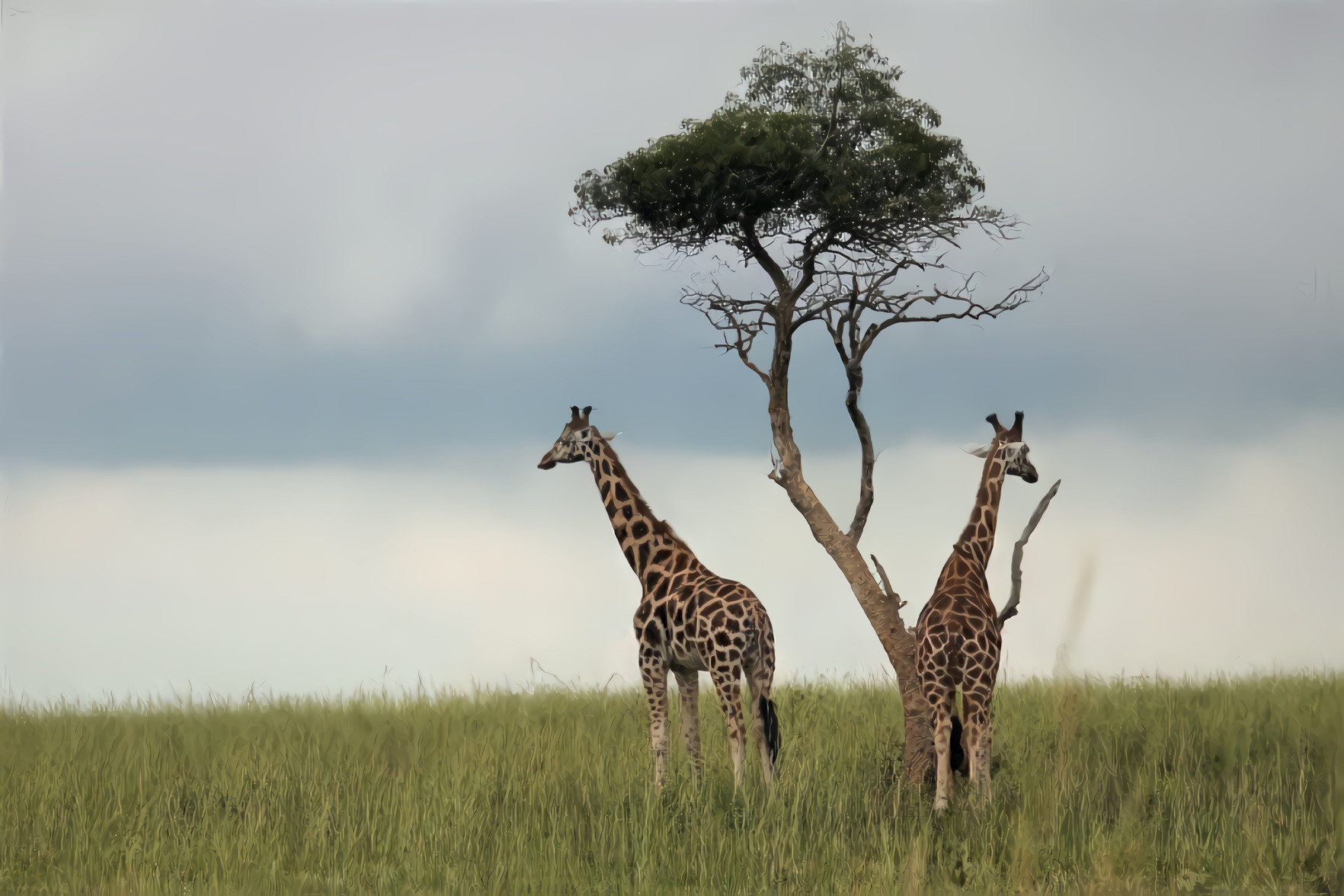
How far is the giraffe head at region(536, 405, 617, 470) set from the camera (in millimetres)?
9375

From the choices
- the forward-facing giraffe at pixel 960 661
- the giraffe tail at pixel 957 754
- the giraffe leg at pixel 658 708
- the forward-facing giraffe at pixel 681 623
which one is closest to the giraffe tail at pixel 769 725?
the forward-facing giraffe at pixel 681 623

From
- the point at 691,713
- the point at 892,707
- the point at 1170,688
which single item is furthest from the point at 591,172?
the point at 1170,688

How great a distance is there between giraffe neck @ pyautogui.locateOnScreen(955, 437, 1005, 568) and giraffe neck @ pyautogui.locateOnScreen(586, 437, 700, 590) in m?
2.27

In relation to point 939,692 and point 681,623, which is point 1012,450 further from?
point 681,623

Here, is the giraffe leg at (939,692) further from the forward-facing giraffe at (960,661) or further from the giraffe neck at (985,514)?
the giraffe neck at (985,514)

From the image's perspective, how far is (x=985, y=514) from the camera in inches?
354

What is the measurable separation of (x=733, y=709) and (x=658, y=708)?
734 mm

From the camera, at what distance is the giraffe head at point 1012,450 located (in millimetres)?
9125

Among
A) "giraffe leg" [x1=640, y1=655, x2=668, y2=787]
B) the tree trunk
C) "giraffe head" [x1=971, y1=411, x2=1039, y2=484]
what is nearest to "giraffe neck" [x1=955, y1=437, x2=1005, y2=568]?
"giraffe head" [x1=971, y1=411, x2=1039, y2=484]

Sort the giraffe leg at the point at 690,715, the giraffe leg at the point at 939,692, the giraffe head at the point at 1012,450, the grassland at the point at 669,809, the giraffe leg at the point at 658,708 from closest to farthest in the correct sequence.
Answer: the grassland at the point at 669,809 < the giraffe leg at the point at 939,692 < the giraffe leg at the point at 658,708 < the giraffe leg at the point at 690,715 < the giraffe head at the point at 1012,450

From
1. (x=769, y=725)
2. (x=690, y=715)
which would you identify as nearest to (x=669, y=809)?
(x=769, y=725)

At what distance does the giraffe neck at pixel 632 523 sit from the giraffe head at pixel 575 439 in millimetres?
50

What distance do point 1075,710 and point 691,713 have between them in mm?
4378

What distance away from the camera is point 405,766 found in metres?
9.62
